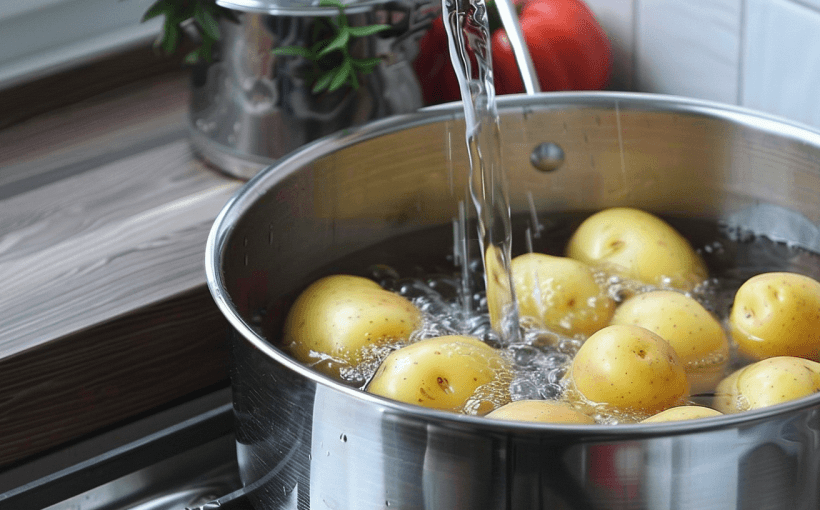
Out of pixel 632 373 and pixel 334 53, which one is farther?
pixel 334 53

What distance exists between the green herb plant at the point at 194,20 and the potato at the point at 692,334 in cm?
37

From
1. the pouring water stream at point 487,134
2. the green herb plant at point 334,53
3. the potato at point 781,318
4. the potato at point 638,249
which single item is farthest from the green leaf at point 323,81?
the potato at point 781,318

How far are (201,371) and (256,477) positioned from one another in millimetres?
182

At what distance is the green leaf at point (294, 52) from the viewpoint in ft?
2.27

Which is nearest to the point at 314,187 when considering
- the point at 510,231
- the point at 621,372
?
the point at 510,231

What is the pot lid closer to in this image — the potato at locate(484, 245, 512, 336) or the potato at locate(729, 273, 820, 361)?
the potato at locate(484, 245, 512, 336)

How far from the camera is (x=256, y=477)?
49cm

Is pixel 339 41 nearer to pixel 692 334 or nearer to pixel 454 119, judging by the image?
pixel 454 119

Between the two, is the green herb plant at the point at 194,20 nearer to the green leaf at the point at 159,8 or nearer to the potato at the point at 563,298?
the green leaf at the point at 159,8

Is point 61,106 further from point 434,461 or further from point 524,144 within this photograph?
point 434,461

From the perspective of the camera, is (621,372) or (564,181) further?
(564,181)

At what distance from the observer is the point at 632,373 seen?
502 mm

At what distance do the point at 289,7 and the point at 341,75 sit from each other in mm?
60

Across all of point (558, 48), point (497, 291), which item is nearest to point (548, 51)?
point (558, 48)
